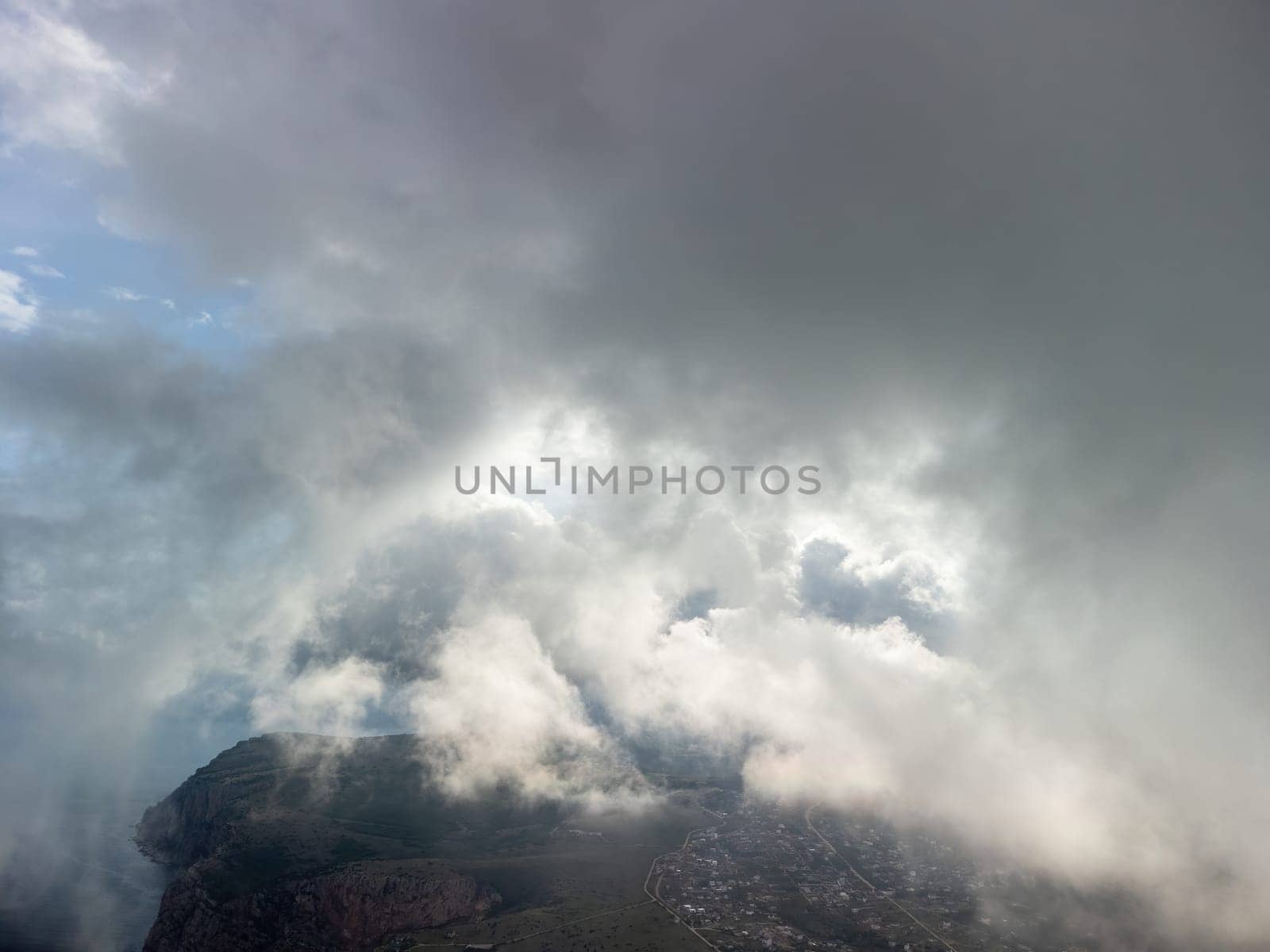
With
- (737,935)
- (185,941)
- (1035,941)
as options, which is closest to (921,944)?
(1035,941)

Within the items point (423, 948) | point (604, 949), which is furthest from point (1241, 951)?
point (423, 948)

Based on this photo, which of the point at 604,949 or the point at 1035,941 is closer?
the point at 604,949

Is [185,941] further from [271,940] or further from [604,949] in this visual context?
[604,949]

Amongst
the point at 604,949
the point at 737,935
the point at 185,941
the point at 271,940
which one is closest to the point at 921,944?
the point at 737,935

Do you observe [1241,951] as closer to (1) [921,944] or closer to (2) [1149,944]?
(2) [1149,944]

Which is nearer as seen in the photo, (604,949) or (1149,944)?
(604,949)

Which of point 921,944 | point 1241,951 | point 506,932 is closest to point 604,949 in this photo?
point 506,932

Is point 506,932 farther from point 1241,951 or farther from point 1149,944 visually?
point 1241,951
